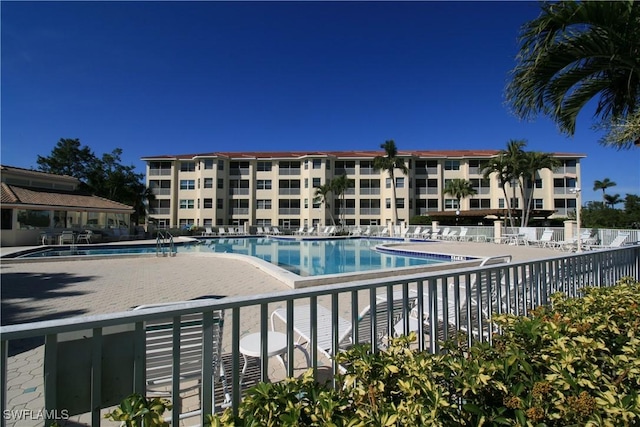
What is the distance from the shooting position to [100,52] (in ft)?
42.3

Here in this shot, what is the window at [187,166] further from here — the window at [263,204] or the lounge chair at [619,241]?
the lounge chair at [619,241]

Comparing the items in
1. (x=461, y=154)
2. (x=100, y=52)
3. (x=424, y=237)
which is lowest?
(x=424, y=237)

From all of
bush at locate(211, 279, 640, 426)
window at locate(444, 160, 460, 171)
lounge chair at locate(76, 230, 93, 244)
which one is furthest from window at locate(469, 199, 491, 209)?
bush at locate(211, 279, 640, 426)

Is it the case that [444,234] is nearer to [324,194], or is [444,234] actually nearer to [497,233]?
[497,233]

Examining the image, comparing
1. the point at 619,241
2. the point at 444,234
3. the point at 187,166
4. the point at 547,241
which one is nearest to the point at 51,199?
the point at 187,166

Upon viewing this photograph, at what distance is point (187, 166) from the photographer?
46500mm

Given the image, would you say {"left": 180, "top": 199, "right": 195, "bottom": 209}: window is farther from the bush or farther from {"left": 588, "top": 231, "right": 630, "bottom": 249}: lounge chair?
the bush

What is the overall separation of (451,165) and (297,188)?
22101 millimetres

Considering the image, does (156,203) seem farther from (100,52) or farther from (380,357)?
(380,357)

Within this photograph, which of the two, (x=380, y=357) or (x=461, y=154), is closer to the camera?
(x=380, y=357)

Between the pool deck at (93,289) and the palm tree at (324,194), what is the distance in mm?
29305

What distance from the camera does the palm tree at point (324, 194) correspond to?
42.8 metres

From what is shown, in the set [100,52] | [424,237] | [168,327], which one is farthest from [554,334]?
[424,237]

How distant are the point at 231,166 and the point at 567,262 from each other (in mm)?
45727
